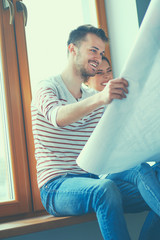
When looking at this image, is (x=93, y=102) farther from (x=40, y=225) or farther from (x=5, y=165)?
(x=5, y=165)

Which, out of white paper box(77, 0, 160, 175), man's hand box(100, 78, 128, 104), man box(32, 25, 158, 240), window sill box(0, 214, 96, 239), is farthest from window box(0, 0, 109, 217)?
man's hand box(100, 78, 128, 104)

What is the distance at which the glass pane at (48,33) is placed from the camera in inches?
67.6

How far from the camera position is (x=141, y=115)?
979mm

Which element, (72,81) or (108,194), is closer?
(108,194)

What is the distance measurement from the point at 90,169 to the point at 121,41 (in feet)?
3.50

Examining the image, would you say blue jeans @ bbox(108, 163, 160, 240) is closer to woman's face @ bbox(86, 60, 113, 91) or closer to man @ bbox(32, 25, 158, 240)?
man @ bbox(32, 25, 158, 240)

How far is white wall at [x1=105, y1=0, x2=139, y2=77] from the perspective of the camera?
1.81 metres

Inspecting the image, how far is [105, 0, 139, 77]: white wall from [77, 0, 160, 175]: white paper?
88 cm

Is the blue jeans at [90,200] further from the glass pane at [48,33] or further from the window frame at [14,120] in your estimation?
the glass pane at [48,33]

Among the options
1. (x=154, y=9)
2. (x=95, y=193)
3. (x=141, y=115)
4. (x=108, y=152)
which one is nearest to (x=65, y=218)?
(x=95, y=193)

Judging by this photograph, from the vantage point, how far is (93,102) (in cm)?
102

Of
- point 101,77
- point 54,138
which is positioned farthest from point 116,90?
point 101,77

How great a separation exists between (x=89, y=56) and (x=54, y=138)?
43 cm

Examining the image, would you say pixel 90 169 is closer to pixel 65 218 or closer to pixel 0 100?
pixel 65 218
